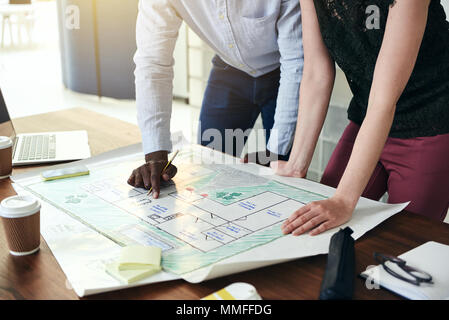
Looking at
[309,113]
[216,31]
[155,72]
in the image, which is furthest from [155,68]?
[309,113]

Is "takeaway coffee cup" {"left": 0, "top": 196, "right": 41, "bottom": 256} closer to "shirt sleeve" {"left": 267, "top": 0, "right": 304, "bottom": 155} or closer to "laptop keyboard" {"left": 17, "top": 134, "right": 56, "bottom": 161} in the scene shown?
"laptop keyboard" {"left": 17, "top": 134, "right": 56, "bottom": 161}

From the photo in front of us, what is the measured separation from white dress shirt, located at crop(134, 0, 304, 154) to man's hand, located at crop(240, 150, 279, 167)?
0.8 inches

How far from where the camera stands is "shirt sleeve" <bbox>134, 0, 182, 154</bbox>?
1.34m

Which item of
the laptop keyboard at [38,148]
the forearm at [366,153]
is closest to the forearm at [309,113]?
the forearm at [366,153]

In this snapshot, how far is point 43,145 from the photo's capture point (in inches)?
59.3

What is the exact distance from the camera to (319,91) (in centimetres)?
130

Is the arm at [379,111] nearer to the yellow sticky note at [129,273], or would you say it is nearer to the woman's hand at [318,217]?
the woman's hand at [318,217]

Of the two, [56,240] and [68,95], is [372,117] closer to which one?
[56,240]

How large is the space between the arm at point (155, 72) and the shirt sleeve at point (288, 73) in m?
0.32

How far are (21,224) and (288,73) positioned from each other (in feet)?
2.80

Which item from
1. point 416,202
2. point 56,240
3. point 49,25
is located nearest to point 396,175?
point 416,202

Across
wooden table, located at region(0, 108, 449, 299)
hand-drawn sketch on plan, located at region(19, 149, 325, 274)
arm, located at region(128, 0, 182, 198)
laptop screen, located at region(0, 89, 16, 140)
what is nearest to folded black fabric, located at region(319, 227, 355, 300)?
wooden table, located at region(0, 108, 449, 299)
